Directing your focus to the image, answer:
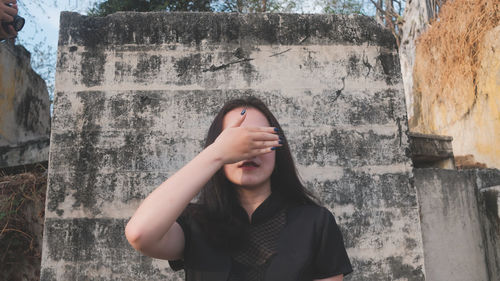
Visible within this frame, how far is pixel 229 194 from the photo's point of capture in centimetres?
149

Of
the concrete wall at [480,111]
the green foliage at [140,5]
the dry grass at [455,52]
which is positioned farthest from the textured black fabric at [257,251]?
the green foliage at [140,5]

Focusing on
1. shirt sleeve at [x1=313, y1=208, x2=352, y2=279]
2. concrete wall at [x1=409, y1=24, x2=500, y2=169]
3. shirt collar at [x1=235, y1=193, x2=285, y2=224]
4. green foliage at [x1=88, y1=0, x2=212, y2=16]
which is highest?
green foliage at [x1=88, y1=0, x2=212, y2=16]

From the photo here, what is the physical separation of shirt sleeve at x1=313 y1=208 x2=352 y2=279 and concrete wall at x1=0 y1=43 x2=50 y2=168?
20.0 ft

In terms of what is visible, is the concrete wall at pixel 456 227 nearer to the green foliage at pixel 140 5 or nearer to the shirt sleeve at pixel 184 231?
the shirt sleeve at pixel 184 231

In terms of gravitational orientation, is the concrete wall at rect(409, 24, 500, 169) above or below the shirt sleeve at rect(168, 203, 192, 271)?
above

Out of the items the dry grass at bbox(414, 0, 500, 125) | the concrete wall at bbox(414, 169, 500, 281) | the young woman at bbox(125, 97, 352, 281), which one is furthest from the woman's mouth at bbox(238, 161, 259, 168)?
the dry grass at bbox(414, 0, 500, 125)

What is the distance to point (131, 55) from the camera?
3.06m

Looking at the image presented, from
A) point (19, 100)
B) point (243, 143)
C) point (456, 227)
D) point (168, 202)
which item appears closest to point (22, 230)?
point (168, 202)

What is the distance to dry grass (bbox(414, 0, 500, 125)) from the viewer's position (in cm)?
639

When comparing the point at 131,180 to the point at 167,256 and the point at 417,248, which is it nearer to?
the point at 167,256

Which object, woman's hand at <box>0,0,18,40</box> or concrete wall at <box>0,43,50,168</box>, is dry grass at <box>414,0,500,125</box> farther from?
concrete wall at <box>0,43,50,168</box>

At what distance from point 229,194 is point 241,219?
0.38 feet

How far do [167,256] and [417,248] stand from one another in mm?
2195

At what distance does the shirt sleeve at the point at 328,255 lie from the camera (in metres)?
1.35
